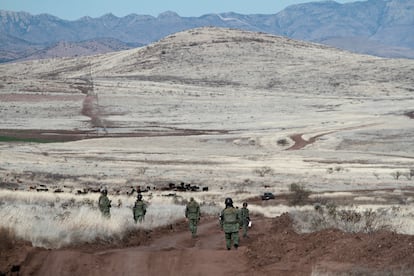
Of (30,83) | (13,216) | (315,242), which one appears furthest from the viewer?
(30,83)

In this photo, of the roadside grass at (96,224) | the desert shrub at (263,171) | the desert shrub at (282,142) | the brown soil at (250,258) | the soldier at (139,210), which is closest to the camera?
the brown soil at (250,258)

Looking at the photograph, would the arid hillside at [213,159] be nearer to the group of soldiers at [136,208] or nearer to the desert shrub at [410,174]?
the desert shrub at [410,174]

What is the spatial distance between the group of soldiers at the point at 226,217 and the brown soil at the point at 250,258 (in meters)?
0.82

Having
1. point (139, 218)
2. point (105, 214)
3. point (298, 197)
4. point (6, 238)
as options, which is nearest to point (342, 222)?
point (139, 218)

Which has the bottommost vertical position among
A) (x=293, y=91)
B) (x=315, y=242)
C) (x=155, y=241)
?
(x=293, y=91)

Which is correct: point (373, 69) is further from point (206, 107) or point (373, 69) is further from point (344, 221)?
point (344, 221)

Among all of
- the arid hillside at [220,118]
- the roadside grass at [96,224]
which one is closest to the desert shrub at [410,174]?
the arid hillside at [220,118]

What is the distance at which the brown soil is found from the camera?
1199 centimetres

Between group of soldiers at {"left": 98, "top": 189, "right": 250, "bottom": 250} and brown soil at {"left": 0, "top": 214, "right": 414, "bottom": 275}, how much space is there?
32.2 inches

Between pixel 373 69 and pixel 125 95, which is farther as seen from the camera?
pixel 373 69

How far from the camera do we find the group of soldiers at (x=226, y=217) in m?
15.7

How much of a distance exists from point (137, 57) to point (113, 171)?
5618 inches

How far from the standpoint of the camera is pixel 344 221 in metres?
18.2

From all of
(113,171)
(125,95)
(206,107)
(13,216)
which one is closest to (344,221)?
(13,216)
